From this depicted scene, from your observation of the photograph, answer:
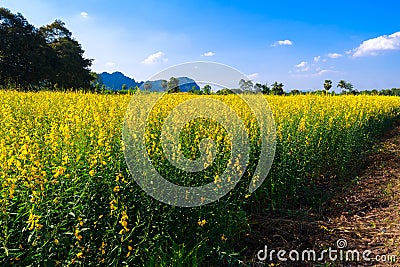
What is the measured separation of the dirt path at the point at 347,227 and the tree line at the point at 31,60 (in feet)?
77.8

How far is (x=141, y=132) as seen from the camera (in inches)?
129

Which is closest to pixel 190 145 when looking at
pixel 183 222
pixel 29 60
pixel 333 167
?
pixel 183 222

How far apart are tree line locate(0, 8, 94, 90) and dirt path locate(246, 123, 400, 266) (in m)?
23.7

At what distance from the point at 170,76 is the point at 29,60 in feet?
88.0

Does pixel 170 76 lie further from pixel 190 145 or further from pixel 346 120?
pixel 346 120

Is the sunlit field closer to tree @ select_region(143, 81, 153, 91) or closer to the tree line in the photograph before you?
tree @ select_region(143, 81, 153, 91)

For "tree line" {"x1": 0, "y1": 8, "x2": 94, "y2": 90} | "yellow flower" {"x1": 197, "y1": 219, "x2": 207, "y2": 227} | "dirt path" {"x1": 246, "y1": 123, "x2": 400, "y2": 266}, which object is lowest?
"dirt path" {"x1": 246, "y1": 123, "x2": 400, "y2": 266}

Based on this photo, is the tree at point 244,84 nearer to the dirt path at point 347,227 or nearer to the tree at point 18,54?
the dirt path at point 347,227

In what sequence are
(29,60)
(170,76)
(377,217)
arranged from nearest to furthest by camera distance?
(170,76), (377,217), (29,60)

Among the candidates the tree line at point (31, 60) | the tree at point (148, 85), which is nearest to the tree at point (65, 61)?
the tree line at point (31, 60)

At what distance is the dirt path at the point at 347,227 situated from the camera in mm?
3502

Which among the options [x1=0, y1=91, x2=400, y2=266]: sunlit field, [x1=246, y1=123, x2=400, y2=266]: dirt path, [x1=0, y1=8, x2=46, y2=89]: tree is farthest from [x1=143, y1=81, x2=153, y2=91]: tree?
[x1=0, y1=8, x2=46, y2=89]: tree

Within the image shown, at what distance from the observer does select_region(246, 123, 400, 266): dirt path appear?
3502mm

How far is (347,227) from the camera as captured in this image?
4.04 meters
